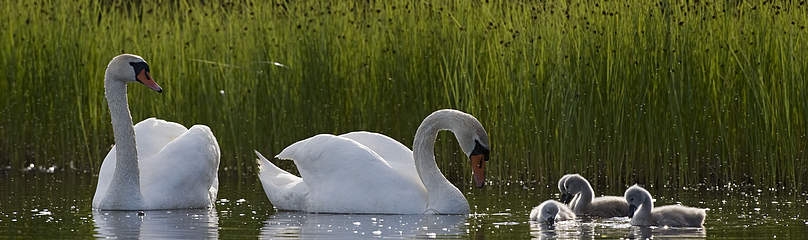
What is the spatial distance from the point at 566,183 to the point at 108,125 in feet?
18.8

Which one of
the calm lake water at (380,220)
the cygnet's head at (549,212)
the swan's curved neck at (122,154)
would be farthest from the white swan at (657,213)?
the swan's curved neck at (122,154)

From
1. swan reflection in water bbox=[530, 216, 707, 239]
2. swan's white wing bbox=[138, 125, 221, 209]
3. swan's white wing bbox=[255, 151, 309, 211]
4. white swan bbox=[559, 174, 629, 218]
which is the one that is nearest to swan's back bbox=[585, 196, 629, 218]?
white swan bbox=[559, 174, 629, 218]

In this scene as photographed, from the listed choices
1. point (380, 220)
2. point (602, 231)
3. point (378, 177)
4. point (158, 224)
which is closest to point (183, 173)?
point (158, 224)

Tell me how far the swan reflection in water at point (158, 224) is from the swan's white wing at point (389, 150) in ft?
4.39

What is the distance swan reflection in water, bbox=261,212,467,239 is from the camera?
38.2 ft

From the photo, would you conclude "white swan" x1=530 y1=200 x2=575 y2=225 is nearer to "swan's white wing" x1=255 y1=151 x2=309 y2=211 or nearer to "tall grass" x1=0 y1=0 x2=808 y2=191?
"swan's white wing" x1=255 y1=151 x2=309 y2=211

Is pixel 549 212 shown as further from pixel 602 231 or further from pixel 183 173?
pixel 183 173

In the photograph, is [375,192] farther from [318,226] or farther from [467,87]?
[467,87]

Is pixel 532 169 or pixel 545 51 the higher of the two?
pixel 545 51

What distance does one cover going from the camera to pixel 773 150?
14578 mm

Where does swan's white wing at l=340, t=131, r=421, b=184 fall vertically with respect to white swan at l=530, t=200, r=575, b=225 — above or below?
above

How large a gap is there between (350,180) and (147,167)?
1764mm

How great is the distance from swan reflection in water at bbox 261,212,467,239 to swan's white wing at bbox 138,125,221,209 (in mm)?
678

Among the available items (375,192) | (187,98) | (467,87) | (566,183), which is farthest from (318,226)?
(187,98)
